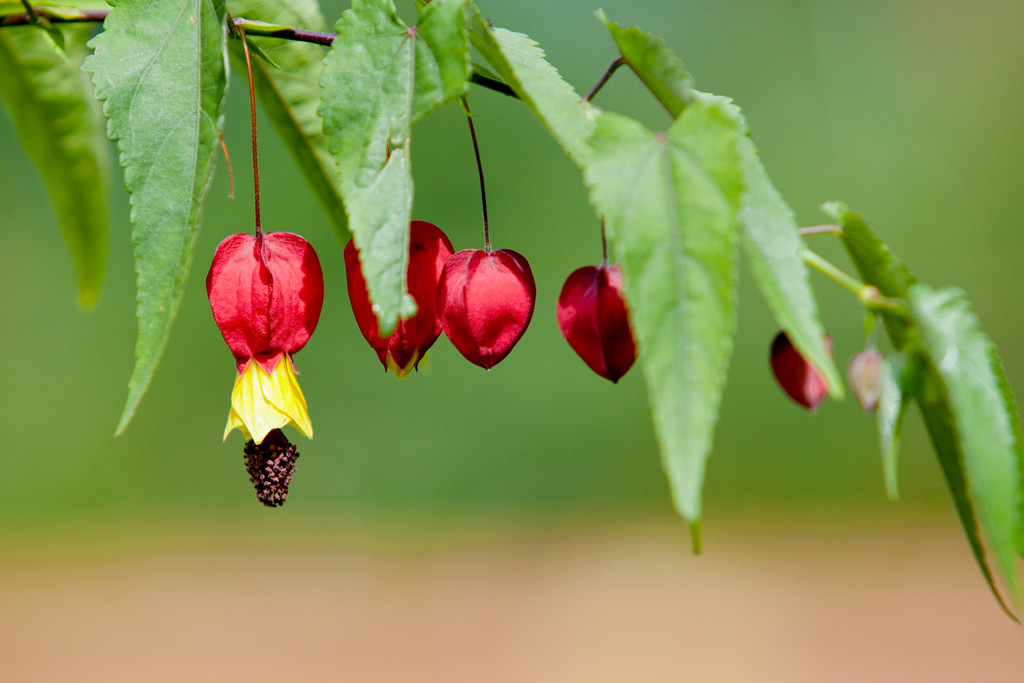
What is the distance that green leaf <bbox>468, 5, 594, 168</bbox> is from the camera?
46cm

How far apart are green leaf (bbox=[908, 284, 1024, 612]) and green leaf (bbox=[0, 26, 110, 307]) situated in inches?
28.9

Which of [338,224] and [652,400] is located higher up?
[338,224]

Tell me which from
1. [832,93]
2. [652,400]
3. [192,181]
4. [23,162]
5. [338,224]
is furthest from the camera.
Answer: [832,93]

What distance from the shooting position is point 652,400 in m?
0.38

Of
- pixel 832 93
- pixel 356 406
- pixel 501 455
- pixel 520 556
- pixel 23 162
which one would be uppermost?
pixel 832 93

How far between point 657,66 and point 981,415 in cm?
26

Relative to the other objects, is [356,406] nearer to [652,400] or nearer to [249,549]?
[249,549]

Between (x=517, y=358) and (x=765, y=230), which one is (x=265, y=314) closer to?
(x=765, y=230)

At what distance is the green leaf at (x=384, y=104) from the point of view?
0.45 m

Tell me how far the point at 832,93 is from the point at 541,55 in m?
4.91

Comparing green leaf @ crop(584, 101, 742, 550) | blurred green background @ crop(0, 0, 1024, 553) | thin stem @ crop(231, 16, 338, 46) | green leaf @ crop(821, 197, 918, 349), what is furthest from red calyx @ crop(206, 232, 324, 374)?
blurred green background @ crop(0, 0, 1024, 553)

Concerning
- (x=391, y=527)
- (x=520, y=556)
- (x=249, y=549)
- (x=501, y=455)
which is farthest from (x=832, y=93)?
(x=249, y=549)

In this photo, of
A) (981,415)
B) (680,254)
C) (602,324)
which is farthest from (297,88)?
(981,415)

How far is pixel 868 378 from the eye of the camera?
19.9 inches
